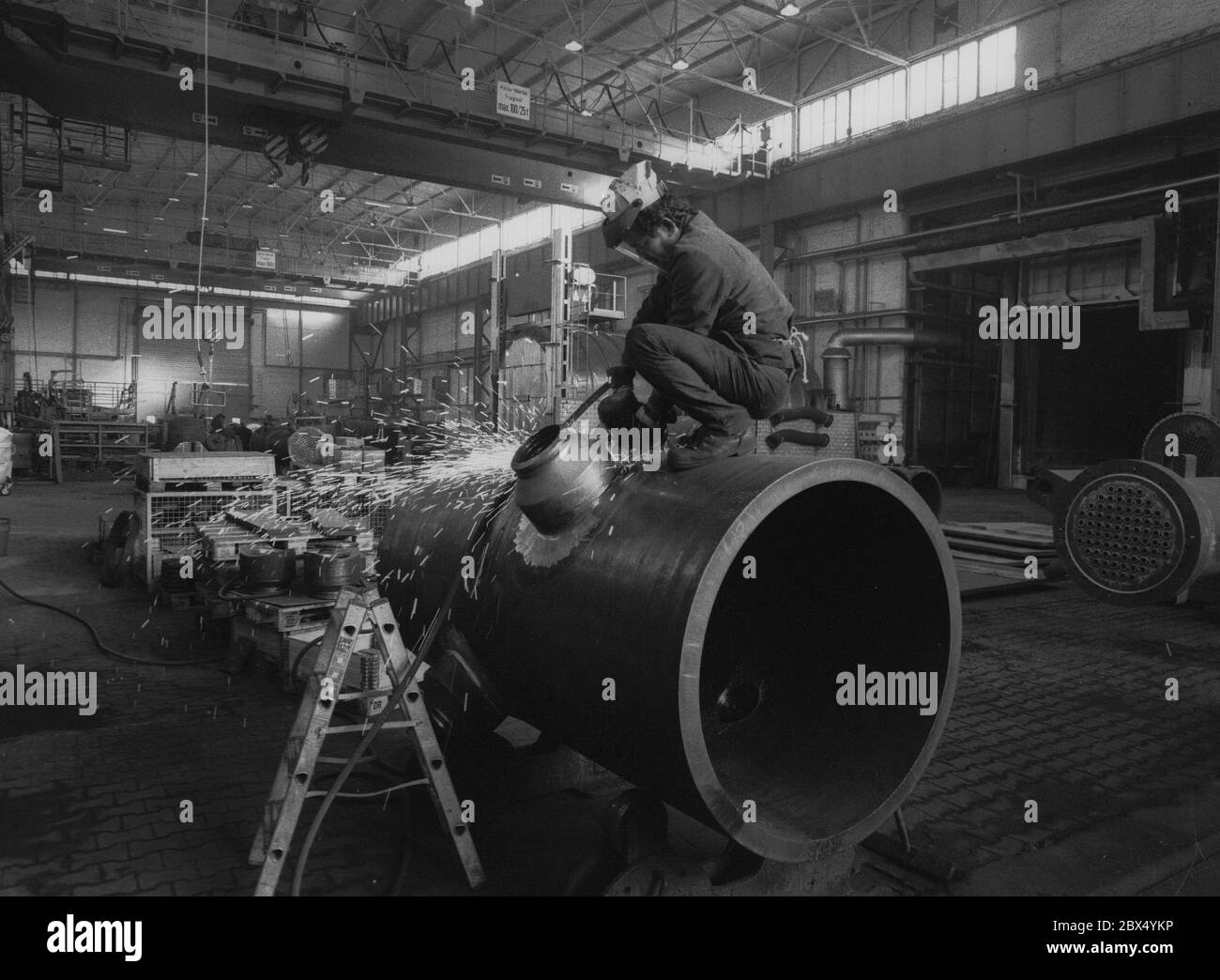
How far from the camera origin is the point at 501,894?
2.52 metres

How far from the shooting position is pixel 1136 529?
3346 millimetres

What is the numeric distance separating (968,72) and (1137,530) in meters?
15.3

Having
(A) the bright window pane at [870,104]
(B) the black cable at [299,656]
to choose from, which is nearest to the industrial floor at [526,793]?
(B) the black cable at [299,656]

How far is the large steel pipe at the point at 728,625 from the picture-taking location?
6.54ft

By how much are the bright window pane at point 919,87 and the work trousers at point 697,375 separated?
16.3m

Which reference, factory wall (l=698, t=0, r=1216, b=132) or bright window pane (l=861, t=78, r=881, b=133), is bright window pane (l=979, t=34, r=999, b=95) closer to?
factory wall (l=698, t=0, r=1216, b=132)

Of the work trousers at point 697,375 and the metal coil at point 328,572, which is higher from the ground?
the work trousers at point 697,375

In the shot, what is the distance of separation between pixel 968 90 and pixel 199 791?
17141mm

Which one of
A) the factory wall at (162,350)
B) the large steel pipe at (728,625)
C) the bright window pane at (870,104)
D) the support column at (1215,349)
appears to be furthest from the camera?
the factory wall at (162,350)

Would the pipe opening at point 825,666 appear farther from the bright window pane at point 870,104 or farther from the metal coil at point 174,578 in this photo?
the bright window pane at point 870,104

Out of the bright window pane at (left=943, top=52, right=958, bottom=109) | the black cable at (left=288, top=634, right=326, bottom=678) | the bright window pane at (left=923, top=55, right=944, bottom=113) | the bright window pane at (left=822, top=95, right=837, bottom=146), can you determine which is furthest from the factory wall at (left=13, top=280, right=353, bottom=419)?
the black cable at (left=288, top=634, right=326, bottom=678)

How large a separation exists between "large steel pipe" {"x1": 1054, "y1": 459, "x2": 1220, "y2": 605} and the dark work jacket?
59.5 inches

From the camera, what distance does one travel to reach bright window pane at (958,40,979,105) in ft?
51.8

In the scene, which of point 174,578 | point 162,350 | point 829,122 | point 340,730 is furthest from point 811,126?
point 162,350
